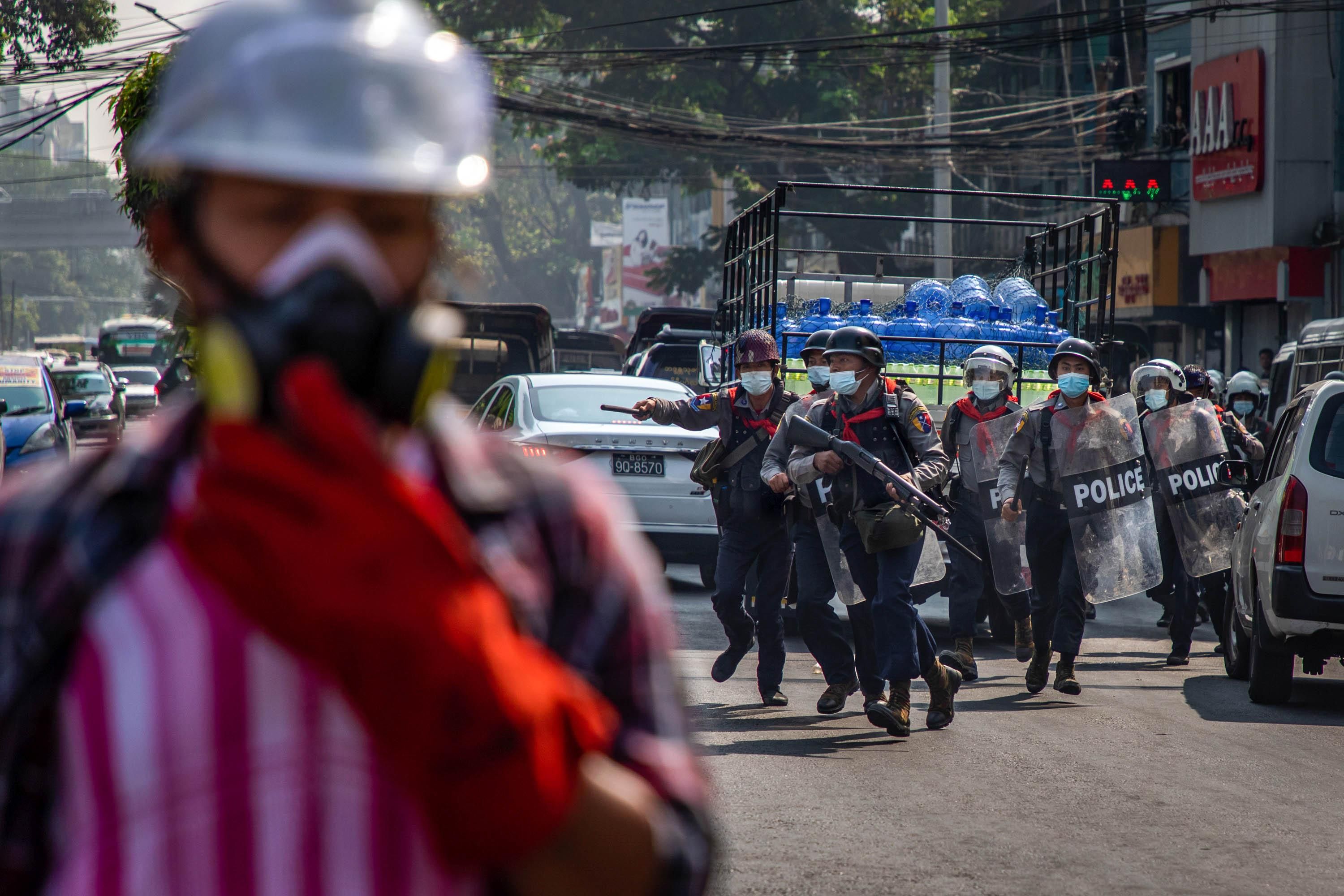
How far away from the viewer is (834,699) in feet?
26.8

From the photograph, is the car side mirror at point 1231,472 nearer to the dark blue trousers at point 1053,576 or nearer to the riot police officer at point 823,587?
the dark blue trousers at point 1053,576

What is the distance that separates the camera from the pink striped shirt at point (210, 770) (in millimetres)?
1172

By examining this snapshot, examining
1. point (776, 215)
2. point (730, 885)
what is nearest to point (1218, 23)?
point (776, 215)

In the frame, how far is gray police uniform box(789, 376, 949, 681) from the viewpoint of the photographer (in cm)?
749

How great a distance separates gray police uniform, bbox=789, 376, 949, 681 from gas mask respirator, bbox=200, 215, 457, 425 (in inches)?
254

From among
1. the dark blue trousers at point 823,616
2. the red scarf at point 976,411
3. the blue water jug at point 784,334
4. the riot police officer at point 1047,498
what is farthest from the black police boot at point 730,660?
the blue water jug at point 784,334

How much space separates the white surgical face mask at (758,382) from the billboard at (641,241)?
50.2m

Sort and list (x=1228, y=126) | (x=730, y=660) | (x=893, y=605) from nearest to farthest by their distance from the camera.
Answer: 1. (x=893, y=605)
2. (x=730, y=660)
3. (x=1228, y=126)

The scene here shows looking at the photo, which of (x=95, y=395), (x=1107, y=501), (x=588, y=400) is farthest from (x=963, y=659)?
(x=95, y=395)

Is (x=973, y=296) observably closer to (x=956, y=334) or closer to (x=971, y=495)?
→ (x=956, y=334)

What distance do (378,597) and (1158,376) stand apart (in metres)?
10.7

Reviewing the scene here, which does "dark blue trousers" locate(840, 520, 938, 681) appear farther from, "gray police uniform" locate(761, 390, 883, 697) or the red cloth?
the red cloth

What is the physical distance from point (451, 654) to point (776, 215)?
11.2 meters

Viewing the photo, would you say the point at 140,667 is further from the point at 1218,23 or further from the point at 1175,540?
the point at 1218,23
